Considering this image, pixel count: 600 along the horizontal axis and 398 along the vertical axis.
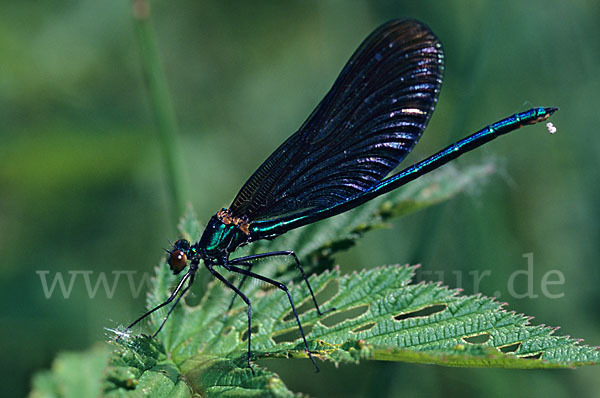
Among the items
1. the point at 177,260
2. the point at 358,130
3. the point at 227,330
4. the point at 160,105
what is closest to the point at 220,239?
the point at 177,260

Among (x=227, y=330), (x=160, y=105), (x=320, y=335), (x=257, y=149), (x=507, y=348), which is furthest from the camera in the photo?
(x=257, y=149)

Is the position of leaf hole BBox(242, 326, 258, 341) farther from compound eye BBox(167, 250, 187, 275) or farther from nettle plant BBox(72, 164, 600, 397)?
compound eye BBox(167, 250, 187, 275)

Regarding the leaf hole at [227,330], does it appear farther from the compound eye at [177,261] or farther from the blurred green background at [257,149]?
the blurred green background at [257,149]

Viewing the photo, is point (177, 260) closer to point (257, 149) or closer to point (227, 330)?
point (227, 330)

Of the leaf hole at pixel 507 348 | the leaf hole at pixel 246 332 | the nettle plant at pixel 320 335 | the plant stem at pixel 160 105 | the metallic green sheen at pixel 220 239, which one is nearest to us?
the nettle plant at pixel 320 335

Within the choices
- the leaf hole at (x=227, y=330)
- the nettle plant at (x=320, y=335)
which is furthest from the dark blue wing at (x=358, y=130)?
the leaf hole at (x=227, y=330)

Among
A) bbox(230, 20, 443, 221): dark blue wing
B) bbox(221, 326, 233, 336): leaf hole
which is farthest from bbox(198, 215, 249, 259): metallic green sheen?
bbox(221, 326, 233, 336): leaf hole
